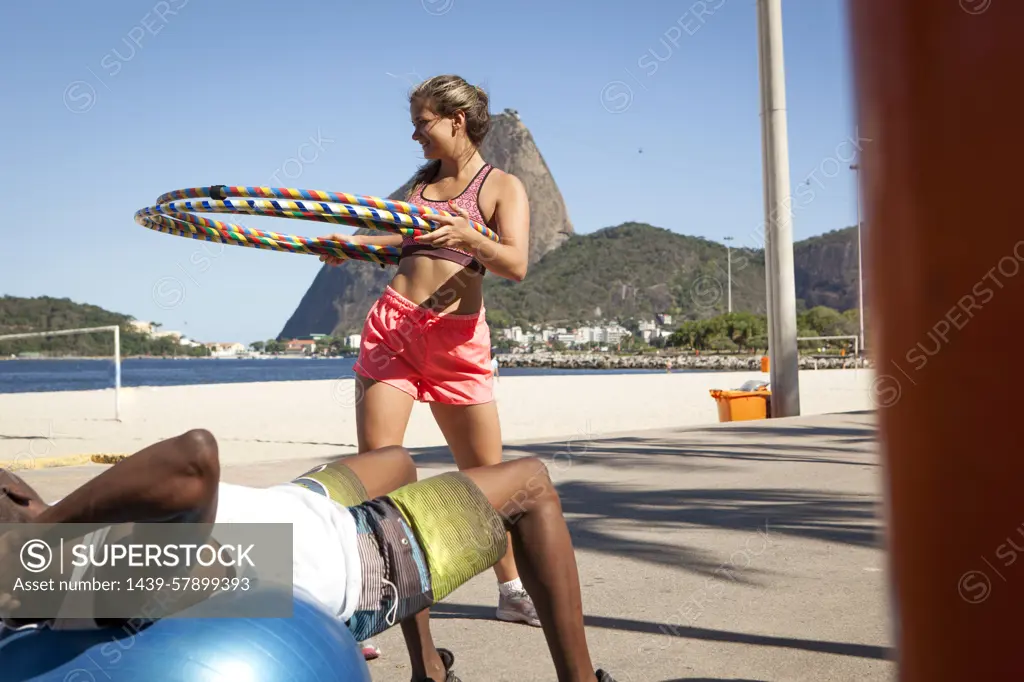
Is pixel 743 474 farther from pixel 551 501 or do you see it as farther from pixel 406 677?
pixel 551 501

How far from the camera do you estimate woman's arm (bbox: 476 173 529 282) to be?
364 cm

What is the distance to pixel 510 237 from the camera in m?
3.83

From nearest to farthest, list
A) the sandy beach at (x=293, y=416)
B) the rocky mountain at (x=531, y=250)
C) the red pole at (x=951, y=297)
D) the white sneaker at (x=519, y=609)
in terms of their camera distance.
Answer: the red pole at (x=951, y=297)
the white sneaker at (x=519, y=609)
the sandy beach at (x=293, y=416)
the rocky mountain at (x=531, y=250)

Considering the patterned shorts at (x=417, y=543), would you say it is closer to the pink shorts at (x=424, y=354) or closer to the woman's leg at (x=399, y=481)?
the woman's leg at (x=399, y=481)

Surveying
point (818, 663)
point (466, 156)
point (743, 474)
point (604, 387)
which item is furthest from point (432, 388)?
point (604, 387)

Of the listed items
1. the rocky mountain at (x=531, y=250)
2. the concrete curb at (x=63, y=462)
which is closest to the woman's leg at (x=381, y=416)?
the concrete curb at (x=63, y=462)

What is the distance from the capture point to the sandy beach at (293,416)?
14070 mm

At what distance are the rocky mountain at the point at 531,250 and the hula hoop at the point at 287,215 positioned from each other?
15493 centimetres

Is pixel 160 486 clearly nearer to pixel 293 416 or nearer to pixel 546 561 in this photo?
pixel 546 561

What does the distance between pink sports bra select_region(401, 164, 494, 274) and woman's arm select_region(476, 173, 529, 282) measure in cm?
9

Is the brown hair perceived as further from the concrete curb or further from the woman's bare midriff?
the concrete curb

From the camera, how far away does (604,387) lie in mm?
32469

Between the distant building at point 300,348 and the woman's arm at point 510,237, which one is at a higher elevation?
the distant building at point 300,348

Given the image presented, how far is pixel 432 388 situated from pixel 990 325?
3472 mm
